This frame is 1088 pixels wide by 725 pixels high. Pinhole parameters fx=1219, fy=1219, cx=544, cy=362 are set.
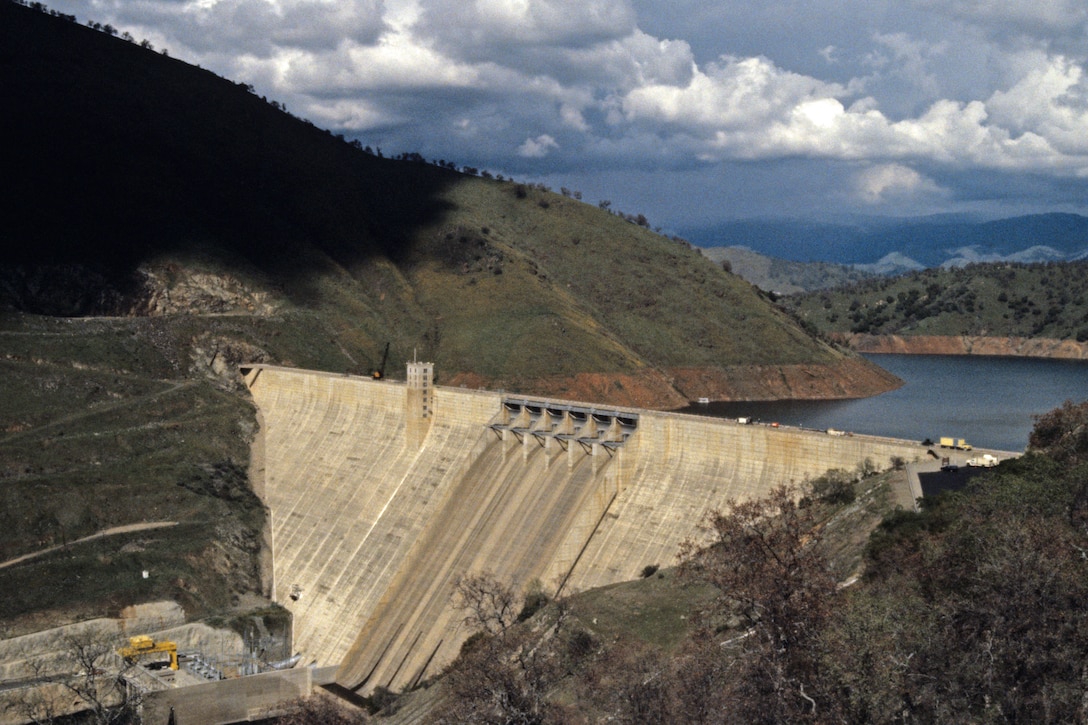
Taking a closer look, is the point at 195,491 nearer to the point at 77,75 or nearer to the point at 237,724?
the point at 237,724

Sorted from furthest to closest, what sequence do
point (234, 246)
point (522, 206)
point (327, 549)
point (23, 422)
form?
point (522, 206), point (234, 246), point (23, 422), point (327, 549)

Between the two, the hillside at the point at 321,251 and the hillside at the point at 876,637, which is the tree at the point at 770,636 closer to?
the hillside at the point at 876,637

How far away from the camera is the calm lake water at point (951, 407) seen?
10269 cm

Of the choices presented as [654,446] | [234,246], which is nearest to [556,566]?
[654,446]

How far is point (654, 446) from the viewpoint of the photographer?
5797 cm

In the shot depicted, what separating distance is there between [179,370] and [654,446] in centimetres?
5688

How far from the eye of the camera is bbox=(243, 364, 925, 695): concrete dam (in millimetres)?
53781

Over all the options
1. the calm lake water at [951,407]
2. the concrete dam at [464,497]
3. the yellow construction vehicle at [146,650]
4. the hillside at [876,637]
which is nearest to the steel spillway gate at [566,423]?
the concrete dam at [464,497]

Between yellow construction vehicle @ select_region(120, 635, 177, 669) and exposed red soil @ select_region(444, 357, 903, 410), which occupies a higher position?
exposed red soil @ select_region(444, 357, 903, 410)

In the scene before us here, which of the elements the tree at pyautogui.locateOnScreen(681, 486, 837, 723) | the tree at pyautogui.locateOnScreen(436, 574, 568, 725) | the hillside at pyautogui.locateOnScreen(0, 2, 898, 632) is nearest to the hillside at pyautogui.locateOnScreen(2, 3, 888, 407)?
the hillside at pyautogui.locateOnScreen(0, 2, 898, 632)

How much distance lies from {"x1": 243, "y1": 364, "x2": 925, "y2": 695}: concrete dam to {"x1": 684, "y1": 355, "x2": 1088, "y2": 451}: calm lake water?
41.5 metres

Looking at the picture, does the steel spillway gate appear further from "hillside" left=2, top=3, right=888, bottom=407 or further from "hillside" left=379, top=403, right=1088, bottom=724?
"hillside" left=2, top=3, right=888, bottom=407

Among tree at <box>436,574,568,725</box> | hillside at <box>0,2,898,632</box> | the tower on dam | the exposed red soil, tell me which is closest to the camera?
tree at <box>436,574,568,725</box>

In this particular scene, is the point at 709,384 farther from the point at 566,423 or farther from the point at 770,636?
the point at 770,636
